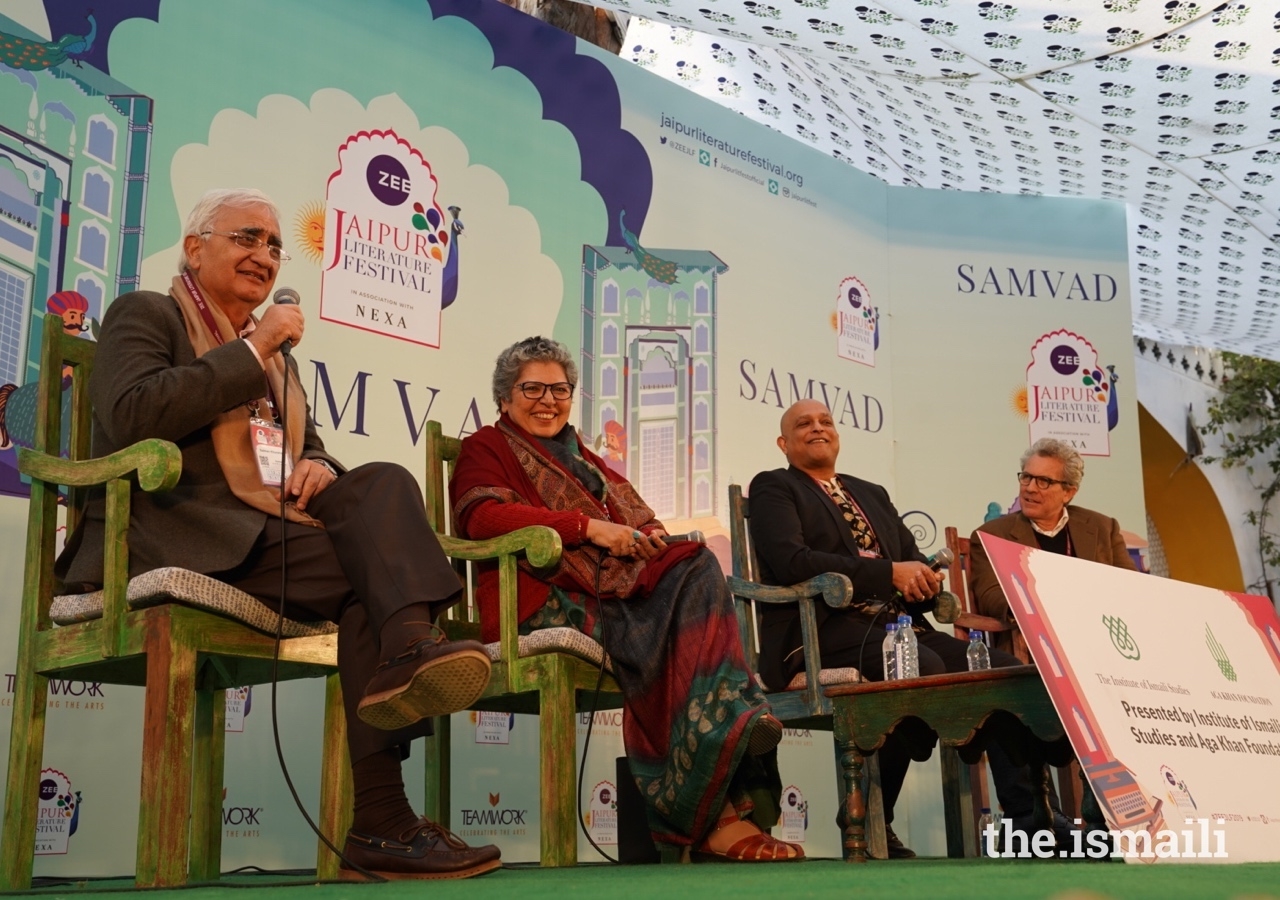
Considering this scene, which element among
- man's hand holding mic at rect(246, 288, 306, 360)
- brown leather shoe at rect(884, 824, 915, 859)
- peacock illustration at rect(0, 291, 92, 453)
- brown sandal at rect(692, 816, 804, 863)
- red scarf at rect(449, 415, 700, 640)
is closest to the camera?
man's hand holding mic at rect(246, 288, 306, 360)

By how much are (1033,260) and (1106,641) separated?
3889 mm

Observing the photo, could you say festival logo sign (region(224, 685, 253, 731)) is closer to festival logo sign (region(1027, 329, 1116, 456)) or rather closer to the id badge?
the id badge

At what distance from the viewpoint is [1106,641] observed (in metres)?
1.97

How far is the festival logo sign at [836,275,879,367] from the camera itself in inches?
202

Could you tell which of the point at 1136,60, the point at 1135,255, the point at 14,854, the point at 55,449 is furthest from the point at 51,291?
the point at 1135,255

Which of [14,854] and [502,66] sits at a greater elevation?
[502,66]

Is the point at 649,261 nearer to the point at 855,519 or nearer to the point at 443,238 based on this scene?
the point at 443,238

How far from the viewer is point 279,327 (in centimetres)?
223

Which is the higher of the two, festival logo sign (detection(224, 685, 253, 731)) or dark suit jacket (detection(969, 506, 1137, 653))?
dark suit jacket (detection(969, 506, 1137, 653))

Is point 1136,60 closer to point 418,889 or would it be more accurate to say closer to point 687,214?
point 687,214

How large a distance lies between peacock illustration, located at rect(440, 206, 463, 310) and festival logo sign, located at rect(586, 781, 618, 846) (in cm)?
156

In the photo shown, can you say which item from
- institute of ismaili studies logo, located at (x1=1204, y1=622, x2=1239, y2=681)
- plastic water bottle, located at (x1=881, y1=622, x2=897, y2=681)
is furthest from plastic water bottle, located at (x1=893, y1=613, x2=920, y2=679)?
institute of ismaili studies logo, located at (x1=1204, y1=622, x2=1239, y2=681)

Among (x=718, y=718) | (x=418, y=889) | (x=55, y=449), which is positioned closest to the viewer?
(x=418, y=889)

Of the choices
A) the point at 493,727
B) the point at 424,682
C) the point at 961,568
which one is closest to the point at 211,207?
the point at 424,682
